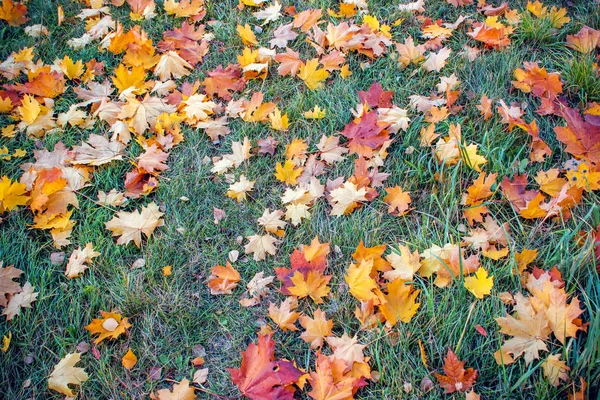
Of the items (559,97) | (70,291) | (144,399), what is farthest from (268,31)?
(144,399)

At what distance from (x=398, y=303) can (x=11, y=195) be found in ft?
6.34

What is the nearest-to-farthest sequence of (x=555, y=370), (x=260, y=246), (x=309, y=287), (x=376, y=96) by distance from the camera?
(x=555, y=370), (x=309, y=287), (x=260, y=246), (x=376, y=96)

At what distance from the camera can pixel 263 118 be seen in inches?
106

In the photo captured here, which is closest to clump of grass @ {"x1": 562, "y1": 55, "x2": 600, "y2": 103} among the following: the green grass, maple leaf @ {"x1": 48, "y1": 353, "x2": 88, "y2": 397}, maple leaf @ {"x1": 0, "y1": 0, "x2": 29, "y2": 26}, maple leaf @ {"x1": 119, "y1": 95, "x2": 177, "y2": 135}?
the green grass

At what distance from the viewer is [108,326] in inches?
A: 75.1

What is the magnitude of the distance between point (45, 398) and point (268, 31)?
98.4 inches

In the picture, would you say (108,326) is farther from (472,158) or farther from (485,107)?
(485,107)

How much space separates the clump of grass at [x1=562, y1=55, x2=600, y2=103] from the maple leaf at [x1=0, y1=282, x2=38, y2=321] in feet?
9.50

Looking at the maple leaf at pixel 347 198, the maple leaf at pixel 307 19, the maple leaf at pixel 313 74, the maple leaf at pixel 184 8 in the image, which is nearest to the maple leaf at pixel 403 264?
the maple leaf at pixel 347 198

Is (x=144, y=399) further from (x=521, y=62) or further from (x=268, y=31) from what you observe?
(x=521, y=62)

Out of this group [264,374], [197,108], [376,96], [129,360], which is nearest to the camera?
[264,374]

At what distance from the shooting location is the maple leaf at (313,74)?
9.12ft

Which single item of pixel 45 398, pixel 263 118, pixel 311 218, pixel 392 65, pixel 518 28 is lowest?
pixel 45 398

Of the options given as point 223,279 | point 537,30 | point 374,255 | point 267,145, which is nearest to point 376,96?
point 267,145
